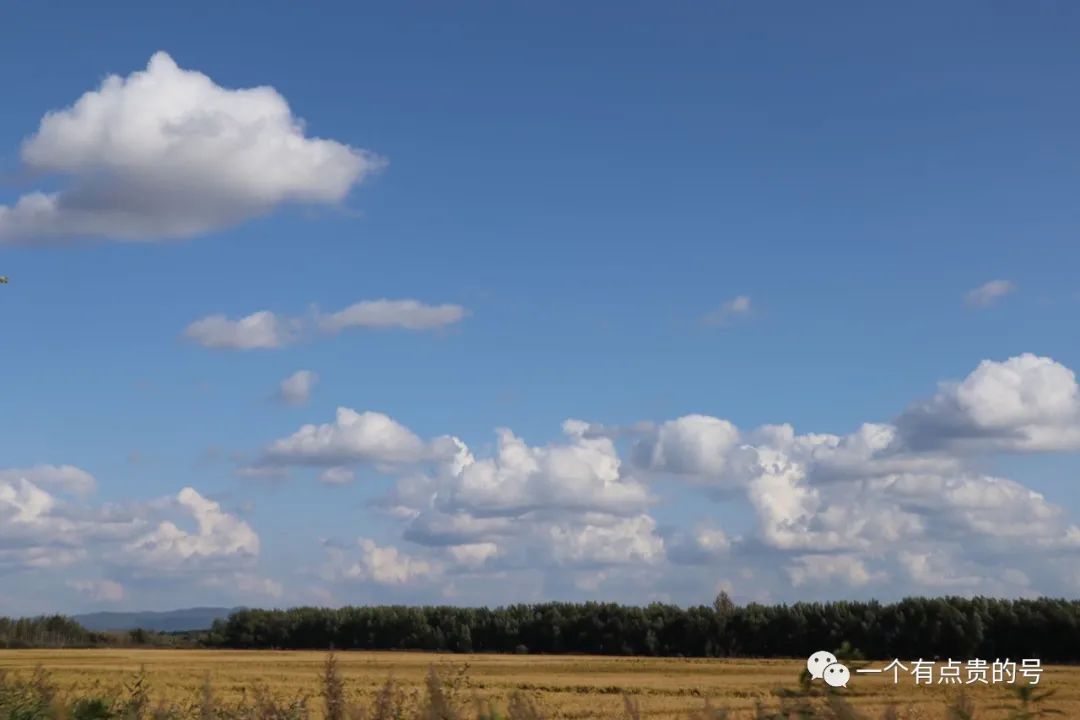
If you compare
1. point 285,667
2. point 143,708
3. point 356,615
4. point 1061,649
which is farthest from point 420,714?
point 356,615

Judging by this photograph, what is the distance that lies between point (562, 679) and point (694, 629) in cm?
3066

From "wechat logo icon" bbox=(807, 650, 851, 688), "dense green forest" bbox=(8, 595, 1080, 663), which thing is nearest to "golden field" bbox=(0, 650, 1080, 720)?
"dense green forest" bbox=(8, 595, 1080, 663)

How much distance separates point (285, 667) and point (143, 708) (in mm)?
53031

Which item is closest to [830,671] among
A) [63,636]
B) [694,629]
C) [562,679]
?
[562,679]

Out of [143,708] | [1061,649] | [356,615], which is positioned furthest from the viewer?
[356,615]

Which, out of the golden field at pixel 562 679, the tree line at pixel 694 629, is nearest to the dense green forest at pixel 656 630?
the tree line at pixel 694 629

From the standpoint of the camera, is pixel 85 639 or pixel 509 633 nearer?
pixel 509 633

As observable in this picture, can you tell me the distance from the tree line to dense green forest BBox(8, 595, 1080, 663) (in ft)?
0.26

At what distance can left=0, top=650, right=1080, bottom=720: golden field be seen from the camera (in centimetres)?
3256

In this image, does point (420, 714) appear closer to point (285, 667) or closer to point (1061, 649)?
point (285, 667)

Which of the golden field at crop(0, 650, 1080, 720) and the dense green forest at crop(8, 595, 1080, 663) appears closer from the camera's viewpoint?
the golden field at crop(0, 650, 1080, 720)

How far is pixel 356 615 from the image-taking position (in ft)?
323

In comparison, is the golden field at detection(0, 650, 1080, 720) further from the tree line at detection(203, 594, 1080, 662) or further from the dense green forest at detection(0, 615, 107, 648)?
the dense green forest at detection(0, 615, 107, 648)

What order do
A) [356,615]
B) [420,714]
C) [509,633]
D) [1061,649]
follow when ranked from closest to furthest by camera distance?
1. [420,714]
2. [1061,649]
3. [509,633]
4. [356,615]
